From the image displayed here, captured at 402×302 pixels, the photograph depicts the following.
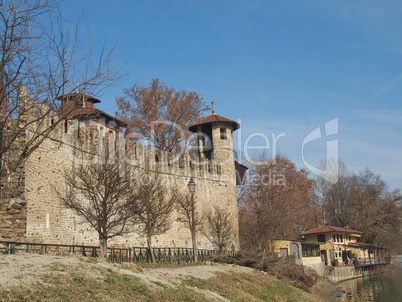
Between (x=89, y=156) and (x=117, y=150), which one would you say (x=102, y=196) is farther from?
(x=89, y=156)

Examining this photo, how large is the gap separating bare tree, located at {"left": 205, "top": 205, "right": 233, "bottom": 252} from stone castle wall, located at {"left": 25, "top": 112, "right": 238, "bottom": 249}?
54 cm

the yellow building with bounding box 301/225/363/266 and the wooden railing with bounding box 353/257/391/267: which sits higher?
the yellow building with bounding box 301/225/363/266

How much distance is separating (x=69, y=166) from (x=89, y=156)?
62.1 inches

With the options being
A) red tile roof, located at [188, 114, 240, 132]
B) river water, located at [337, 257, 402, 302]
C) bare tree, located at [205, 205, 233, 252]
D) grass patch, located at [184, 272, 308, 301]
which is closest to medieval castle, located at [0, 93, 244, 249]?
red tile roof, located at [188, 114, 240, 132]

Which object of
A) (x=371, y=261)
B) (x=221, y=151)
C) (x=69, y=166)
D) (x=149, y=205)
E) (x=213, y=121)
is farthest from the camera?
(x=371, y=261)

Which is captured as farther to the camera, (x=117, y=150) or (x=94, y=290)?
(x=117, y=150)

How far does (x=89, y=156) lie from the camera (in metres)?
18.8

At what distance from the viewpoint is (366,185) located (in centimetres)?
5284

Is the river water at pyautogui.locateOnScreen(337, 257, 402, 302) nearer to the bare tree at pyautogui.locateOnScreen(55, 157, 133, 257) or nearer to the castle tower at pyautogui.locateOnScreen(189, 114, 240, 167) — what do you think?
the castle tower at pyautogui.locateOnScreen(189, 114, 240, 167)

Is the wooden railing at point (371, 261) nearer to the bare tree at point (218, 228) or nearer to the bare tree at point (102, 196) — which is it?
the bare tree at point (218, 228)

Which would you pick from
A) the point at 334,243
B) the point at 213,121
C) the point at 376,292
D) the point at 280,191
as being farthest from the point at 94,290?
the point at 334,243

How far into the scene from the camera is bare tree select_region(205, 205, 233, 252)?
2539cm

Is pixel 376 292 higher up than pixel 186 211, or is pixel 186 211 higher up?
pixel 186 211

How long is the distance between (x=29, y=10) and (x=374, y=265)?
46989 mm
